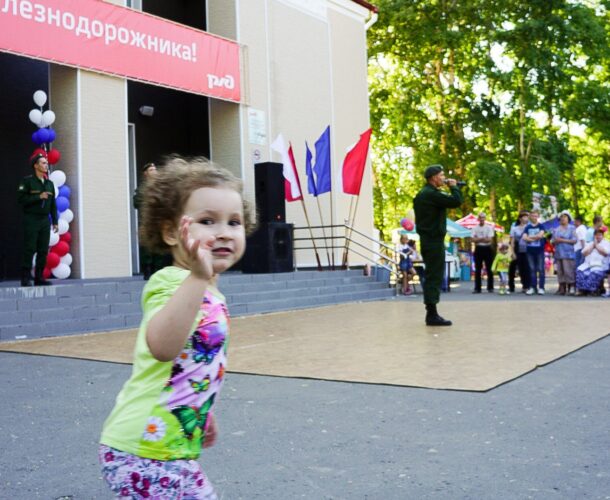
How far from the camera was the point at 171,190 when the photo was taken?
1.64 m

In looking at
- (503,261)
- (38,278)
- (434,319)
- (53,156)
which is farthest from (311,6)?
(434,319)

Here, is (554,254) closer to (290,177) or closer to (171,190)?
(290,177)

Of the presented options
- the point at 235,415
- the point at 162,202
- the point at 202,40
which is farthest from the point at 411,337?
the point at 202,40

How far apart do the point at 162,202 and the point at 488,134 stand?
25974mm

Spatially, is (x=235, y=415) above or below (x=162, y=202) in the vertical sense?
below

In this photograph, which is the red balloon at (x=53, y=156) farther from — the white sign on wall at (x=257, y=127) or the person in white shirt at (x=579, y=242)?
the person in white shirt at (x=579, y=242)

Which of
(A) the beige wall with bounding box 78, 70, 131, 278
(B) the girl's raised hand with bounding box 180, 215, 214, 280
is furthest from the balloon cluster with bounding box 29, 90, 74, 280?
(B) the girl's raised hand with bounding box 180, 215, 214, 280

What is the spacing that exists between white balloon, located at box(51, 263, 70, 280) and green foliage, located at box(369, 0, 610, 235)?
15.5m

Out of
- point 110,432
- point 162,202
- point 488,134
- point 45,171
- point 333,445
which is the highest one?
point 488,134

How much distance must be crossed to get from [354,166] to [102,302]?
799 cm

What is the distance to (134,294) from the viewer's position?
1001 cm

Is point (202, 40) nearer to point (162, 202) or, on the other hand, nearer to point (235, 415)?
point (235, 415)

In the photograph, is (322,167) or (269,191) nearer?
(269,191)

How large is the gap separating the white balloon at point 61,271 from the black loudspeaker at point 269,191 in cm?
397
